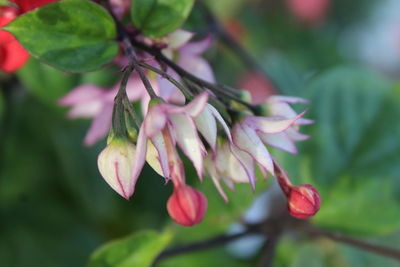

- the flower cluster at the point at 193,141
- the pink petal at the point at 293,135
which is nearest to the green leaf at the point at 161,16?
the flower cluster at the point at 193,141

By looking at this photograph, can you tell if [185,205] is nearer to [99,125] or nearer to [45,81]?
[99,125]

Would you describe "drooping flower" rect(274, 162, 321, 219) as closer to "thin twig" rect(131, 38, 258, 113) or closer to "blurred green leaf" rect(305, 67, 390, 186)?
"thin twig" rect(131, 38, 258, 113)

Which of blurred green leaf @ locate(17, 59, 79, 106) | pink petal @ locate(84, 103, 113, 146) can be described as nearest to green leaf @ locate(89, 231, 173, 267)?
pink petal @ locate(84, 103, 113, 146)

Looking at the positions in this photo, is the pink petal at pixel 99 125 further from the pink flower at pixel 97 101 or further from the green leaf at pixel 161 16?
the green leaf at pixel 161 16

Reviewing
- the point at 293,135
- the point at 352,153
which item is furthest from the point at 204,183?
the point at 293,135

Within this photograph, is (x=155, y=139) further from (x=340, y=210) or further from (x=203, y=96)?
(x=340, y=210)
